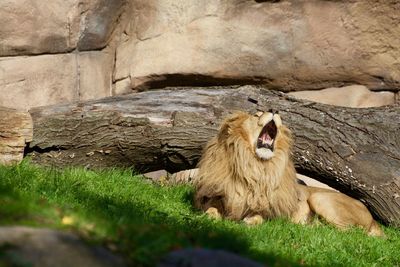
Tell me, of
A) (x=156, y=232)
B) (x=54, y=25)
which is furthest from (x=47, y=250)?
(x=54, y=25)

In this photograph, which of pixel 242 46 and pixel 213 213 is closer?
pixel 213 213

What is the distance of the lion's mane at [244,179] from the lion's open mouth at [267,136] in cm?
6

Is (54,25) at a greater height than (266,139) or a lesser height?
greater

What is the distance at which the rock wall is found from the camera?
436 inches

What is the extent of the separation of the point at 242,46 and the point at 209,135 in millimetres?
2259

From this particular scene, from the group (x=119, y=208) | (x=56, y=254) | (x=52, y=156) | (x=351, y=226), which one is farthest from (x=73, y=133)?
(x=56, y=254)

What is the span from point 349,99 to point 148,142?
10.7 ft

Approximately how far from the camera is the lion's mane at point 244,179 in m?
8.57

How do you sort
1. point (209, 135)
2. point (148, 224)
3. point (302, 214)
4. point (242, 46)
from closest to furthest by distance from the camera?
point (148, 224) < point (302, 214) < point (209, 135) < point (242, 46)

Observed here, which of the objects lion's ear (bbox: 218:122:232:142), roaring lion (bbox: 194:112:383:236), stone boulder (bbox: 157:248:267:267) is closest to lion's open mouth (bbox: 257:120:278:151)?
roaring lion (bbox: 194:112:383:236)

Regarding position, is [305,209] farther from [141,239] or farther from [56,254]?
[56,254]

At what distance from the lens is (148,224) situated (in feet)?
19.7

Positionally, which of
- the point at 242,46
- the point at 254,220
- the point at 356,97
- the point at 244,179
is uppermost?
the point at 242,46

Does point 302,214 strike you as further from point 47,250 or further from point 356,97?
point 47,250
